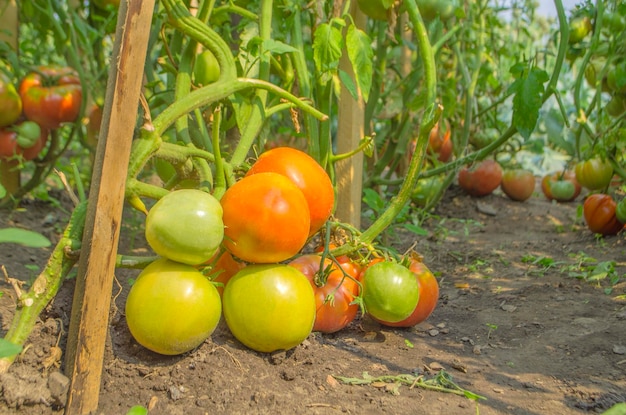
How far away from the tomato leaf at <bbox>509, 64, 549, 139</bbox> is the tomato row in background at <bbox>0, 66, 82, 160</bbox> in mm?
1618

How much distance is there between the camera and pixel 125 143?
45.2 inches

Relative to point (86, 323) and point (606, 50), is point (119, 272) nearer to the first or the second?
point (86, 323)

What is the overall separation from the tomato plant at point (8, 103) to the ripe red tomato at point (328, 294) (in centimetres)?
138

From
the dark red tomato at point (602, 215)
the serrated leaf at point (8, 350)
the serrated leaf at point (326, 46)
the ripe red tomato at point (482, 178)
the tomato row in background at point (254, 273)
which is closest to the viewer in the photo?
the serrated leaf at point (8, 350)

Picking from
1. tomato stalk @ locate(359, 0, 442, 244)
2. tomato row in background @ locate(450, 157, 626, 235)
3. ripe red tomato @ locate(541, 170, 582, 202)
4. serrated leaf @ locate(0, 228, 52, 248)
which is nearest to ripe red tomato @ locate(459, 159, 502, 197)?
tomato row in background @ locate(450, 157, 626, 235)

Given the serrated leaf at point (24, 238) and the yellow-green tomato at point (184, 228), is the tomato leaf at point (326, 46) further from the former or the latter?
the serrated leaf at point (24, 238)

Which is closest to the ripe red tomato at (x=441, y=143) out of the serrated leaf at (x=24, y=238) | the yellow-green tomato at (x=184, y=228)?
the yellow-green tomato at (x=184, y=228)

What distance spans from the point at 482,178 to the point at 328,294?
2247 mm

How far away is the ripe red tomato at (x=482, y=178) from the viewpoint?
360 cm

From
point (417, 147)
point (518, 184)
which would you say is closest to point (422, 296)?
point (417, 147)

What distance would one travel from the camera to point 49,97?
243cm

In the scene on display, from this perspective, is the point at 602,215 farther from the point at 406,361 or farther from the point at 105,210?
the point at 105,210

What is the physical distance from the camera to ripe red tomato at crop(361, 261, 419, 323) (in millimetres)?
1543

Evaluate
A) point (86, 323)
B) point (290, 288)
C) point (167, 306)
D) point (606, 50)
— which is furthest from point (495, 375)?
point (606, 50)
